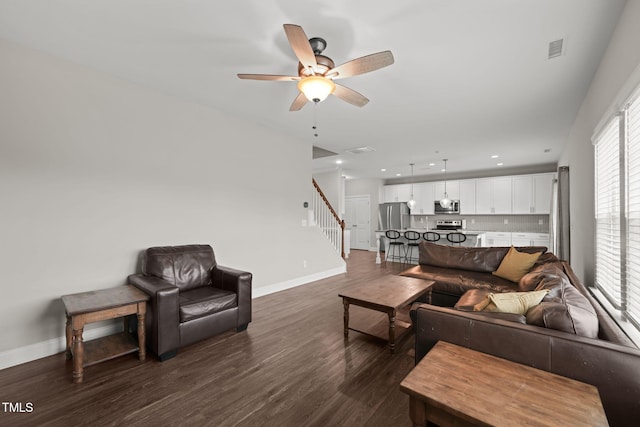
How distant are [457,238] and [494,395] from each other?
20.5 feet

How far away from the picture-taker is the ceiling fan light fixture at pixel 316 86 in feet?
7.22

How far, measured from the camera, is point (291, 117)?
4.14m

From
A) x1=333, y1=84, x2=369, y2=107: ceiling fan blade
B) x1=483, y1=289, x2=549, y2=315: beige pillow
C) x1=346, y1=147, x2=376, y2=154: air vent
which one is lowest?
x1=483, y1=289, x2=549, y2=315: beige pillow

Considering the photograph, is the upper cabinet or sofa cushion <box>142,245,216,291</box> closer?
sofa cushion <box>142,245,216,291</box>

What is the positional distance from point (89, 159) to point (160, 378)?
2267 mm

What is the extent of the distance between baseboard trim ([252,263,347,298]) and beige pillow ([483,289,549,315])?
3.39 m

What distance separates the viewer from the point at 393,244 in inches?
305

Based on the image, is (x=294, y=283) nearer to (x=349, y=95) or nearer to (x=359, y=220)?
(x=349, y=95)

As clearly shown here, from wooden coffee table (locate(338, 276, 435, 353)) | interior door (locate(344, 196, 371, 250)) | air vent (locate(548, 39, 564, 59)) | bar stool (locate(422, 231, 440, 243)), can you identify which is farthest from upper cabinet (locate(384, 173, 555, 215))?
wooden coffee table (locate(338, 276, 435, 353))

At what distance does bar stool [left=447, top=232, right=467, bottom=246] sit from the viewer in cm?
669

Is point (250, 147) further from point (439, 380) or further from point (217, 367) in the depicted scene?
point (439, 380)

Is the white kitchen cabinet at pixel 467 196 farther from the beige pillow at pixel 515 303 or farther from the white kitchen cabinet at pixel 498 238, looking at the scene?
the beige pillow at pixel 515 303

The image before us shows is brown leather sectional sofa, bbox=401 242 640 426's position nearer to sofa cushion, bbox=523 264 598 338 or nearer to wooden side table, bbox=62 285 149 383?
sofa cushion, bbox=523 264 598 338

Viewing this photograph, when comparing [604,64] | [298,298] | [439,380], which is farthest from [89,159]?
[604,64]
